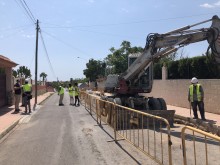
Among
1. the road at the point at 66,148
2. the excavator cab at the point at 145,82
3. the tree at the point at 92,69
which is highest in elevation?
the tree at the point at 92,69

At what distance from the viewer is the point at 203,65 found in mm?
23062

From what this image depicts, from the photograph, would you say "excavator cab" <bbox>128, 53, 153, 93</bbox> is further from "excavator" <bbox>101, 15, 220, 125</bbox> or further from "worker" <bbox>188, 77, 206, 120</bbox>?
"worker" <bbox>188, 77, 206, 120</bbox>

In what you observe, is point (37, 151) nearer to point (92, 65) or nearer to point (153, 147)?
point (153, 147)

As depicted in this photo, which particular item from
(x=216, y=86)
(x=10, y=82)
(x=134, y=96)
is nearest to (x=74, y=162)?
(x=134, y=96)

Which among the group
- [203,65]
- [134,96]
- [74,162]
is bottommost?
[74,162]

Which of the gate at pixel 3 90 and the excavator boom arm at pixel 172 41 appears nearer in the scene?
the excavator boom arm at pixel 172 41

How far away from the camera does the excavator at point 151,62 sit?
1252 centimetres

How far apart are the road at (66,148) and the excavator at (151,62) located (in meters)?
3.21

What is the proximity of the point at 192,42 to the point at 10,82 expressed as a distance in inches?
643

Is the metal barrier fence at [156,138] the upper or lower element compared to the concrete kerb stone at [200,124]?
upper

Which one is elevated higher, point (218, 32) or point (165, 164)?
point (218, 32)

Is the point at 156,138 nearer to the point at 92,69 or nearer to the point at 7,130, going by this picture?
the point at 7,130

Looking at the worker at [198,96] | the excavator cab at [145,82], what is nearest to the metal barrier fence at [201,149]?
the worker at [198,96]

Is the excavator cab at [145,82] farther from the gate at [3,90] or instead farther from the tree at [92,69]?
the tree at [92,69]
